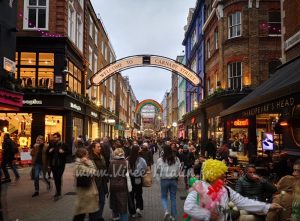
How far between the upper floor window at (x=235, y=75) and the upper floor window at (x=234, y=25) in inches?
81.2

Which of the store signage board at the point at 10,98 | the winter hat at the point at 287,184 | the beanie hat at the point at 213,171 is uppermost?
the store signage board at the point at 10,98

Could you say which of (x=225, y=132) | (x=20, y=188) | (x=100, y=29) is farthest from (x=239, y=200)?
(x=100, y=29)

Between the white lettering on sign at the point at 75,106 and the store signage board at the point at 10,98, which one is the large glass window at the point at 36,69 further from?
the store signage board at the point at 10,98

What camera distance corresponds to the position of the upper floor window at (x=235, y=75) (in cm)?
2412

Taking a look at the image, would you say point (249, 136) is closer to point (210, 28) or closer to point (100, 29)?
point (210, 28)

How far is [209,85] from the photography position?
104ft

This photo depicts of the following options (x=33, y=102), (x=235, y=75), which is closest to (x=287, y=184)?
(x=33, y=102)

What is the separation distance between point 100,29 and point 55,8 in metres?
17.8

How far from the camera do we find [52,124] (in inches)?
934

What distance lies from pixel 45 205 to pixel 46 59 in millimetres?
14789

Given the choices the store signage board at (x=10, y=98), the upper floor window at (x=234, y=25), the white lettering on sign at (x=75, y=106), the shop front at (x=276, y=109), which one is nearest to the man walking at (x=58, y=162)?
the store signage board at (x=10, y=98)

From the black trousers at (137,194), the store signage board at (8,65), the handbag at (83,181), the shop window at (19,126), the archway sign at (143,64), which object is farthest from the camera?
the archway sign at (143,64)

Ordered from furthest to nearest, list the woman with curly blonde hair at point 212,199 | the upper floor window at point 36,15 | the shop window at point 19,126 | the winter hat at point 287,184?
the upper floor window at point 36,15 → the shop window at point 19,126 → the winter hat at point 287,184 → the woman with curly blonde hair at point 212,199

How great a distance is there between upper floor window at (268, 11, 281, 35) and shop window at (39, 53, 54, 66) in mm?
14435
